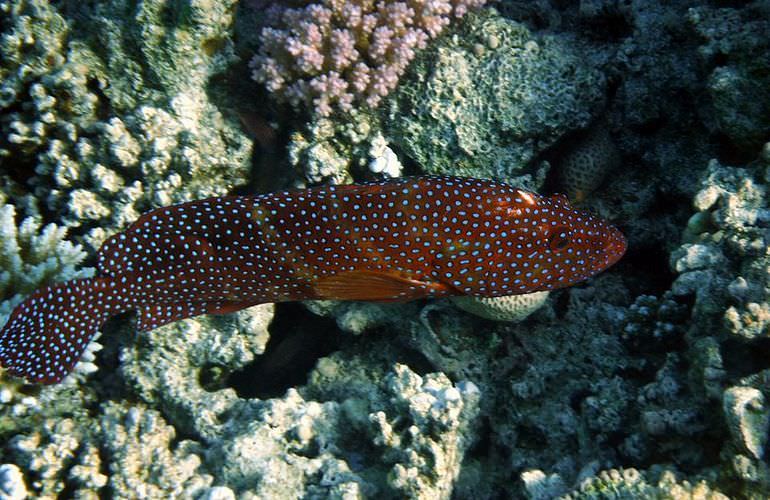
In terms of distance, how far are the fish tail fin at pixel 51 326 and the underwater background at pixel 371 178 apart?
53 centimetres

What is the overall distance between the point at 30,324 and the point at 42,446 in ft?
3.20

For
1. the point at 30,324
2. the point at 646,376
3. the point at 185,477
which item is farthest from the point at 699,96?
the point at 30,324

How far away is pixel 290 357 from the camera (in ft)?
19.6

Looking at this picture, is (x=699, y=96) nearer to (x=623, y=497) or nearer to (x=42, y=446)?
(x=623, y=497)

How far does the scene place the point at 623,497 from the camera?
3.46m

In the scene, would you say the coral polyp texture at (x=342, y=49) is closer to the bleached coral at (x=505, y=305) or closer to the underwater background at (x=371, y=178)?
the underwater background at (x=371, y=178)

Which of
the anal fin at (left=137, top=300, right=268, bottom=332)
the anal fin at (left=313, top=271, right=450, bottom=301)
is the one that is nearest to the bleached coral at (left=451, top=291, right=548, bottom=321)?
the anal fin at (left=313, top=271, right=450, bottom=301)

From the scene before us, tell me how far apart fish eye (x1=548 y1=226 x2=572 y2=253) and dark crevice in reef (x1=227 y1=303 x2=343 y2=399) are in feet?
9.12

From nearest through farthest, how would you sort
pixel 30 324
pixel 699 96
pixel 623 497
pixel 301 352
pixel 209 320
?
pixel 623 497
pixel 30 324
pixel 699 96
pixel 209 320
pixel 301 352

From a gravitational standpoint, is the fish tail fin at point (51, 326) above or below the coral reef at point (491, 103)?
below

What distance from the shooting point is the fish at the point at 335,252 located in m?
3.92

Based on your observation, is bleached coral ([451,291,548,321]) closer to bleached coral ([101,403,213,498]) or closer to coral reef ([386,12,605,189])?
coral reef ([386,12,605,189])

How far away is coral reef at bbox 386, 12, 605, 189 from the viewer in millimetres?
5055

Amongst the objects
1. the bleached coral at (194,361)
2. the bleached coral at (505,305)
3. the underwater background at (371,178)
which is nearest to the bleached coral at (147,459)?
the underwater background at (371,178)
